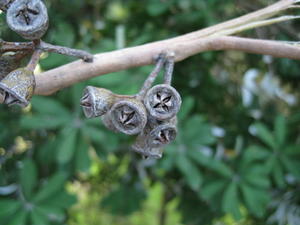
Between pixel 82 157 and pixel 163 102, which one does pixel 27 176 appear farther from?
pixel 163 102

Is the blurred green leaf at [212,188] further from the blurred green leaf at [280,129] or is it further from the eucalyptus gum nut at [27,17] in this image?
the eucalyptus gum nut at [27,17]

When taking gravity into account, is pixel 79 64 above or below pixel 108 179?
below

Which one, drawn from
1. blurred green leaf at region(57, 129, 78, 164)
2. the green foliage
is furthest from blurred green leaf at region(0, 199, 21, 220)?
blurred green leaf at region(57, 129, 78, 164)

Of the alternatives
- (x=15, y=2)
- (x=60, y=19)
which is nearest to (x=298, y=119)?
(x=60, y=19)

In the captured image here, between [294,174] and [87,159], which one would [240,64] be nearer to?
[294,174]

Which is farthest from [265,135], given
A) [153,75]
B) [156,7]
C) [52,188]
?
[153,75]
